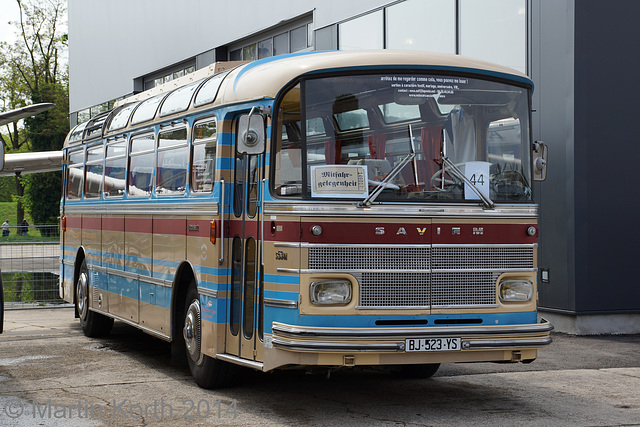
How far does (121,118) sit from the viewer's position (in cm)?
1247

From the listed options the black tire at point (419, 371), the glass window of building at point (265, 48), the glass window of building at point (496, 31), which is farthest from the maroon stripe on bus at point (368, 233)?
the glass window of building at point (265, 48)

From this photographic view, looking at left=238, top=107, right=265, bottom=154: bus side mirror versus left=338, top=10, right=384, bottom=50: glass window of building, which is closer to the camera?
left=238, top=107, right=265, bottom=154: bus side mirror

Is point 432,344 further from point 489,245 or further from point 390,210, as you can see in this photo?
point 390,210

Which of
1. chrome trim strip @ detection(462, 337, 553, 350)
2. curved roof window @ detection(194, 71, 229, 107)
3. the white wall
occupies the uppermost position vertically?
the white wall

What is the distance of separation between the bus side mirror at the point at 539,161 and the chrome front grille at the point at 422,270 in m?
0.83

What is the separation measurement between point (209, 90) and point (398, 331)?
333 cm

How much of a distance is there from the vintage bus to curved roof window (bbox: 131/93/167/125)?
220 cm

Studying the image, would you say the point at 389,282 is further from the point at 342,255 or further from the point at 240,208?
the point at 240,208

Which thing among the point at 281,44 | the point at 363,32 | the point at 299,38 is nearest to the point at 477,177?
the point at 363,32

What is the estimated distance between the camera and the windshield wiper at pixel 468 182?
309 inches

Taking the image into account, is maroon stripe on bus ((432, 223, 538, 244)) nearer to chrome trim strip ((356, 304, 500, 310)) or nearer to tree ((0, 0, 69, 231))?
chrome trim strip ((356, 304, 500, 310))

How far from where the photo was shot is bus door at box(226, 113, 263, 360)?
813cm

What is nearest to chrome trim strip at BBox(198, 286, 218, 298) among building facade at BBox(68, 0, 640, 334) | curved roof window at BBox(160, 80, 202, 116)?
curved roof window at BBox(160, 80, 202, 116)

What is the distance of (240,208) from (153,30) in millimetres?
21893
